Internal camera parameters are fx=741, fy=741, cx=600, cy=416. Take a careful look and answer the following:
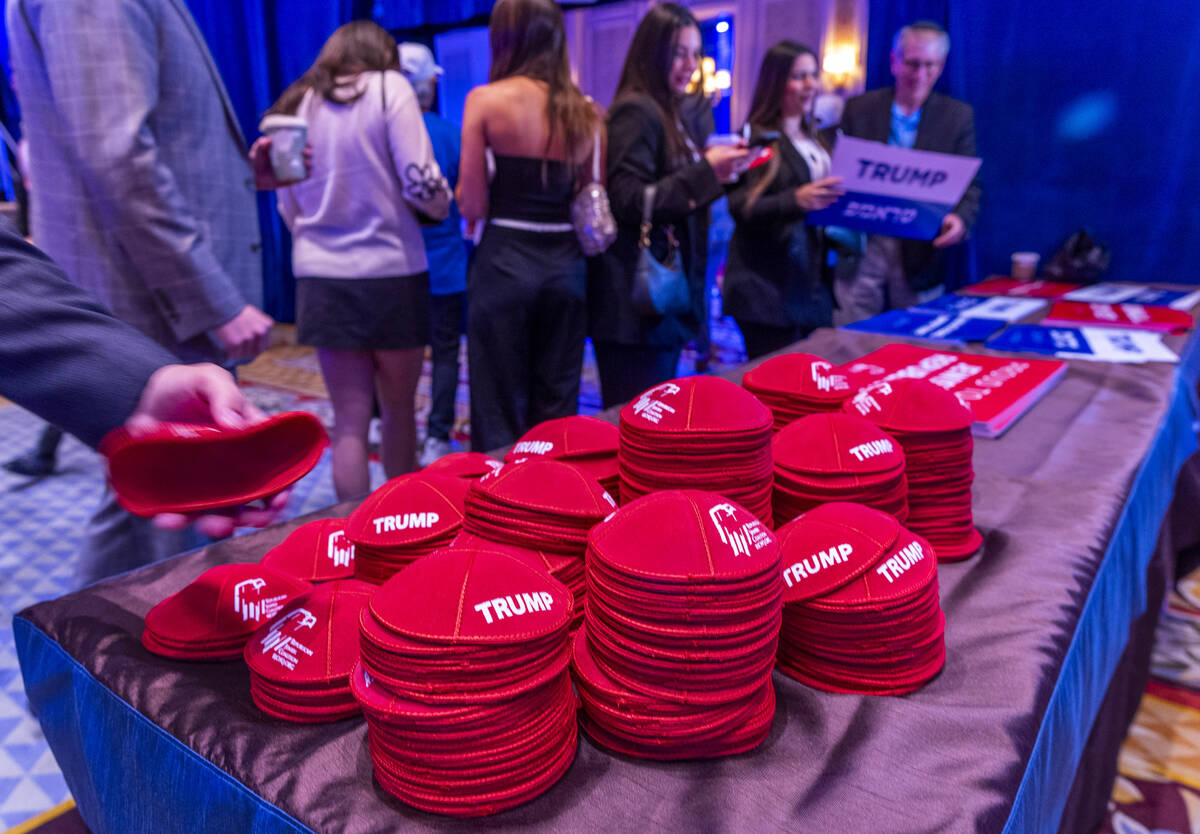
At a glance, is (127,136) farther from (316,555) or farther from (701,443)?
(701,443)

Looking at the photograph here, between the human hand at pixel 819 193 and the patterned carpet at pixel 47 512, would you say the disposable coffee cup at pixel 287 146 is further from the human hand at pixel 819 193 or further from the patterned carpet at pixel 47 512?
the human hand at pixel 819 193

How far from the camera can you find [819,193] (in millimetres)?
2426

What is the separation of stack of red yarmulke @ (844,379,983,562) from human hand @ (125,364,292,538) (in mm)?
845

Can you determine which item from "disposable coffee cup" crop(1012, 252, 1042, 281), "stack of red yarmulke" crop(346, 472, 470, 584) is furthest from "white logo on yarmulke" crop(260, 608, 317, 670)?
"disposable coffee cup" crop(1012, 252, 1042, 281)

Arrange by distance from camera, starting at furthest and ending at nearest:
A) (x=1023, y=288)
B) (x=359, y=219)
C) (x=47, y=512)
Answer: (x=1023, y=288) < (x=47, y=512) < (x=359, y=219)

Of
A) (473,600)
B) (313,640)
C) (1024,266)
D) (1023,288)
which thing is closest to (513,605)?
(473,600)

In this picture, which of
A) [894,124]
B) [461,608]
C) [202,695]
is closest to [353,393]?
[202,695]

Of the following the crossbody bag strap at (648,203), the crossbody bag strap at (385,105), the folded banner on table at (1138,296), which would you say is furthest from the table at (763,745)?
the folded banner on table at (1138,296)

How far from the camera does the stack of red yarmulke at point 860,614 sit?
796 mm

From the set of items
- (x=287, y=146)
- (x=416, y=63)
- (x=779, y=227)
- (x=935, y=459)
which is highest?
(x=416, y=63)

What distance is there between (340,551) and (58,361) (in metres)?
0.39

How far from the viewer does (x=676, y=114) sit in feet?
7.70

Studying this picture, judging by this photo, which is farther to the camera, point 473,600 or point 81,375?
point 81,375

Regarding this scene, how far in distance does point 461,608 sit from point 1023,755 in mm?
575
